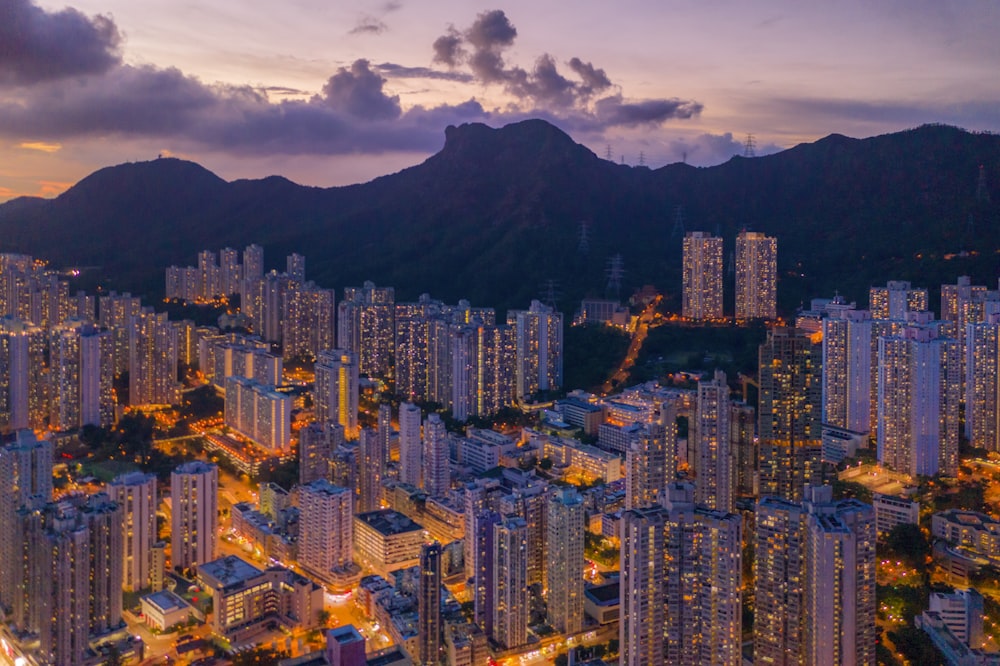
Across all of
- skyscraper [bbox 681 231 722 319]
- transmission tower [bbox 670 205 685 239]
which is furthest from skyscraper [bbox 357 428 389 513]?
transmission tower [bbox 670 205 685 239]

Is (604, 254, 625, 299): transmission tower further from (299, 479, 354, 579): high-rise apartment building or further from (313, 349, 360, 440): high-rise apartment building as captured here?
(299, 479, 354, 579): high-rise apartment building

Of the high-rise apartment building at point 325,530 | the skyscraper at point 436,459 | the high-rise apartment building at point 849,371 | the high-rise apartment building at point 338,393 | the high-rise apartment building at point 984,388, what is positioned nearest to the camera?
the high-rise apartment building at point 325,530

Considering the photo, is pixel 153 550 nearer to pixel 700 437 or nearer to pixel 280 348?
pixel 700 437

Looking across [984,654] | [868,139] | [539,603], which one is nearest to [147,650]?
[539,603]

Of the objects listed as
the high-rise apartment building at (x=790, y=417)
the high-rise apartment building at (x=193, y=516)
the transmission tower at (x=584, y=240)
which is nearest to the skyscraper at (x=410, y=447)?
the high-rise apartment building at (x=193, y=516)

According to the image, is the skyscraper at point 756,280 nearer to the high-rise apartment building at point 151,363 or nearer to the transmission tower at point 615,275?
the transmission tower at point 615,275

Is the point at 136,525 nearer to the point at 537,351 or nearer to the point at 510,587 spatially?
the point at 510,587
